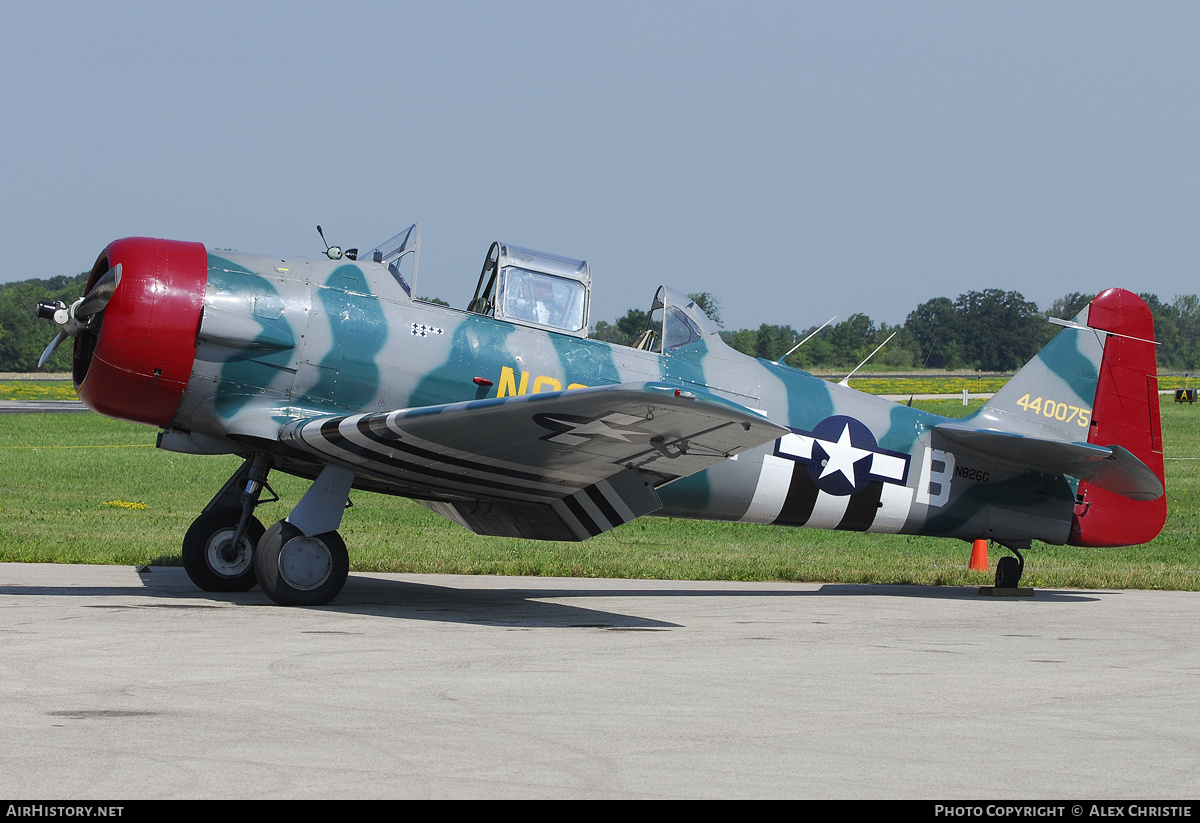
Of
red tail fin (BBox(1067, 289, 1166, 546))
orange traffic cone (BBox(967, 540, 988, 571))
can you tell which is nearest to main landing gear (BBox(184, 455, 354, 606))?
red tail fin (BBox(1067, 289, 1166, 546))

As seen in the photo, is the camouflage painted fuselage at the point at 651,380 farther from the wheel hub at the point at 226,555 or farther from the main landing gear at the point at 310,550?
the wheel hub at the point at 226,555

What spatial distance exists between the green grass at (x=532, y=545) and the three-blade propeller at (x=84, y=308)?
357 centimetres

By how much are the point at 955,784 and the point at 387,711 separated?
2.40 m

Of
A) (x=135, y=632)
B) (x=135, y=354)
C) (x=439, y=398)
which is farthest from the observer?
(x=439, y=398)

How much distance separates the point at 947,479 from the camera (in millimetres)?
10953

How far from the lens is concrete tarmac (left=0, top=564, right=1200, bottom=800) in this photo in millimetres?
4164

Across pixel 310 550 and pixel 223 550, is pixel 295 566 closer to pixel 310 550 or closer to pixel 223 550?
pixel 310 550

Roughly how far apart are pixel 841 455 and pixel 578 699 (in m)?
5.52

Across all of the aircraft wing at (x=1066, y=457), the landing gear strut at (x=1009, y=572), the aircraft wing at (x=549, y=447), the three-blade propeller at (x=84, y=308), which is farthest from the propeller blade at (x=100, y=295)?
the landing gear strut at (x=1009, y=572)

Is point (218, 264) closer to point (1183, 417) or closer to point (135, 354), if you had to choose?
point (135, 354)

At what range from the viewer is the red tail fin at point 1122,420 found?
36.9 ft

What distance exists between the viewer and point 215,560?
32.8ft

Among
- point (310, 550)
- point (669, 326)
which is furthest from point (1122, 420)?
point (310, 550)
